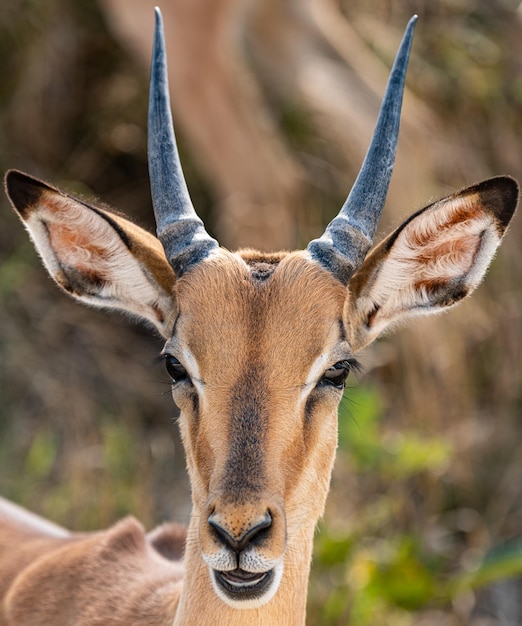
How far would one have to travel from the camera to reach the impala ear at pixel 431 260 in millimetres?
3791

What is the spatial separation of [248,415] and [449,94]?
749 cm

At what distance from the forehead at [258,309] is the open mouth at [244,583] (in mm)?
673

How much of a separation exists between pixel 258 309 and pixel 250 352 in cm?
19

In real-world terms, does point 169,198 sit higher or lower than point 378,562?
higher

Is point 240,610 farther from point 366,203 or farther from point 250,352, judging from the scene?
point 366,203

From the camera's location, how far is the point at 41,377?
355 inches

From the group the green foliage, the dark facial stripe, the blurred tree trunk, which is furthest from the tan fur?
the blurred tree trunk

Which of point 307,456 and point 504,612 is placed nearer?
point 307,456

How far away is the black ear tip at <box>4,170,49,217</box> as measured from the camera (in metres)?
3.72

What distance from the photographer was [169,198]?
3.98 metres

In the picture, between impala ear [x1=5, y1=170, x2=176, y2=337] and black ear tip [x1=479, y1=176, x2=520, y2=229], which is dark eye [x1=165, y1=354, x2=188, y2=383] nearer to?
impala ear [x1=5, y1=170, x2=176, y2=337]

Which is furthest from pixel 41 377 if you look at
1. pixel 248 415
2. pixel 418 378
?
pixel 248 415

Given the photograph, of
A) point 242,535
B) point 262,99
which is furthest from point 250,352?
point 262,99

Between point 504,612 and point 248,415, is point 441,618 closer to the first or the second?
point 504,612
